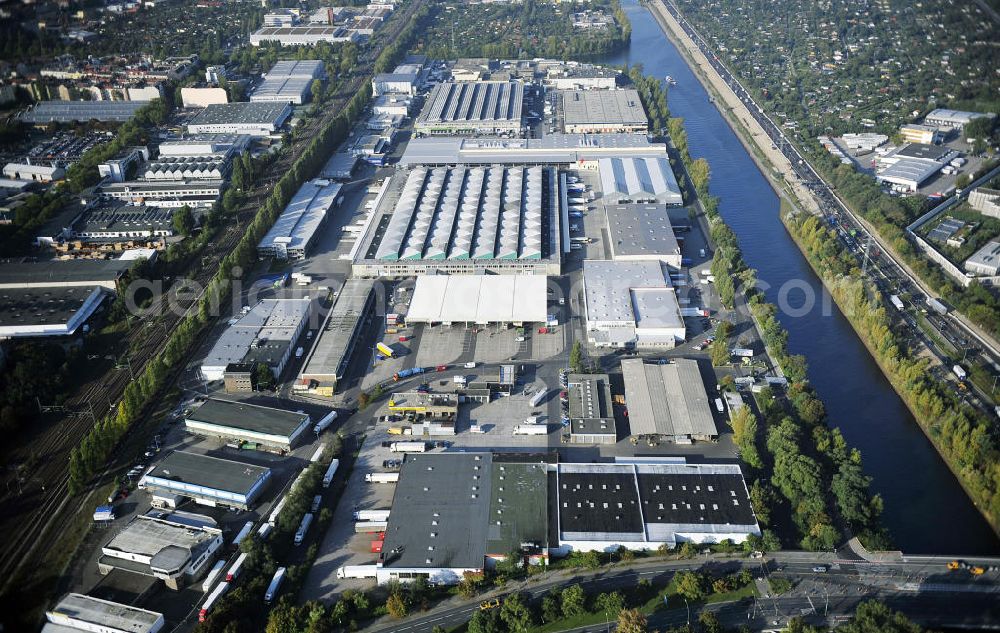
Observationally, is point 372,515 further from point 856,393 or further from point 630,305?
point 856,393

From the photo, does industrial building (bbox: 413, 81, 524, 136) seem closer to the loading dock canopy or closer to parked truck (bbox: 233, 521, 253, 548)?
the loading dock canopy

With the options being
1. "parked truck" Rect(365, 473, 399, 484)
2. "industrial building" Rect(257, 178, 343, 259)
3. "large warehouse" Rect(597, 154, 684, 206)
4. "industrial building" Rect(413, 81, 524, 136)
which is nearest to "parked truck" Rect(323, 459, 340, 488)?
"parked truck" Rect(365, 473, 399, 484)

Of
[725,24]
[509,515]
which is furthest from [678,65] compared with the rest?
[509,515]

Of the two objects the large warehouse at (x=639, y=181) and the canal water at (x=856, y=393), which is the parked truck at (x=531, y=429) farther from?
the large warehouse at (x=639, y=181)

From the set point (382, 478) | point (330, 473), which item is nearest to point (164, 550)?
point (330, 473)

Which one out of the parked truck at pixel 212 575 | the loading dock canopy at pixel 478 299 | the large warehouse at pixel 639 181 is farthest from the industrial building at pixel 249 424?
the large warehouse at pixel 639 181
